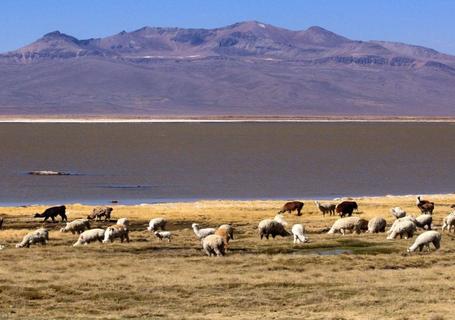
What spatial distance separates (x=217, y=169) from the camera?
84062 mm

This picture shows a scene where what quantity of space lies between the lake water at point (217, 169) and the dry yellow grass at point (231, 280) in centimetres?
2865

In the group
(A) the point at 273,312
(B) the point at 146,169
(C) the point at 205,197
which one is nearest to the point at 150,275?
(A) the point at 273,312

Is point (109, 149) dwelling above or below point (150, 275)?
above

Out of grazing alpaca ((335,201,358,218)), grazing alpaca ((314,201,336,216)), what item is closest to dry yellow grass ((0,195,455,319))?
grazing alpaca ((335,201,358,218))

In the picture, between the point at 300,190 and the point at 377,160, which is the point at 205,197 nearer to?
the point at 300,190

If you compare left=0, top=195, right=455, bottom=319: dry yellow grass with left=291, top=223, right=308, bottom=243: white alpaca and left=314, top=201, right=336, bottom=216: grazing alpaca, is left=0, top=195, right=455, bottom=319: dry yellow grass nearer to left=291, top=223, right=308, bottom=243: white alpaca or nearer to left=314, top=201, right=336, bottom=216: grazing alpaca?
left=291, top=223, right=308, bottom=243: white alpaca

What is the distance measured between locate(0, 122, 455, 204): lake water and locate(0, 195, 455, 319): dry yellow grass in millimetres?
28648

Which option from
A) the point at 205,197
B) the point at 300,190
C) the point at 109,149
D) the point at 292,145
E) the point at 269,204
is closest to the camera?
the point at 269,204

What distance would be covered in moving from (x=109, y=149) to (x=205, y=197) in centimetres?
6075

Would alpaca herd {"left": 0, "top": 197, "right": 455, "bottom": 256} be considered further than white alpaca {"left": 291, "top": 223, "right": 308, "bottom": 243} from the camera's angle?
No

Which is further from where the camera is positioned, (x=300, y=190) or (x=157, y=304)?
(x=300, y=190)

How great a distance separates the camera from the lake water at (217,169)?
61562 mm

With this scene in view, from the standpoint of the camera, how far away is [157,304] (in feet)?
63.1

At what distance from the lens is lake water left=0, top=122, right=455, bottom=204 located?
61562 mm
